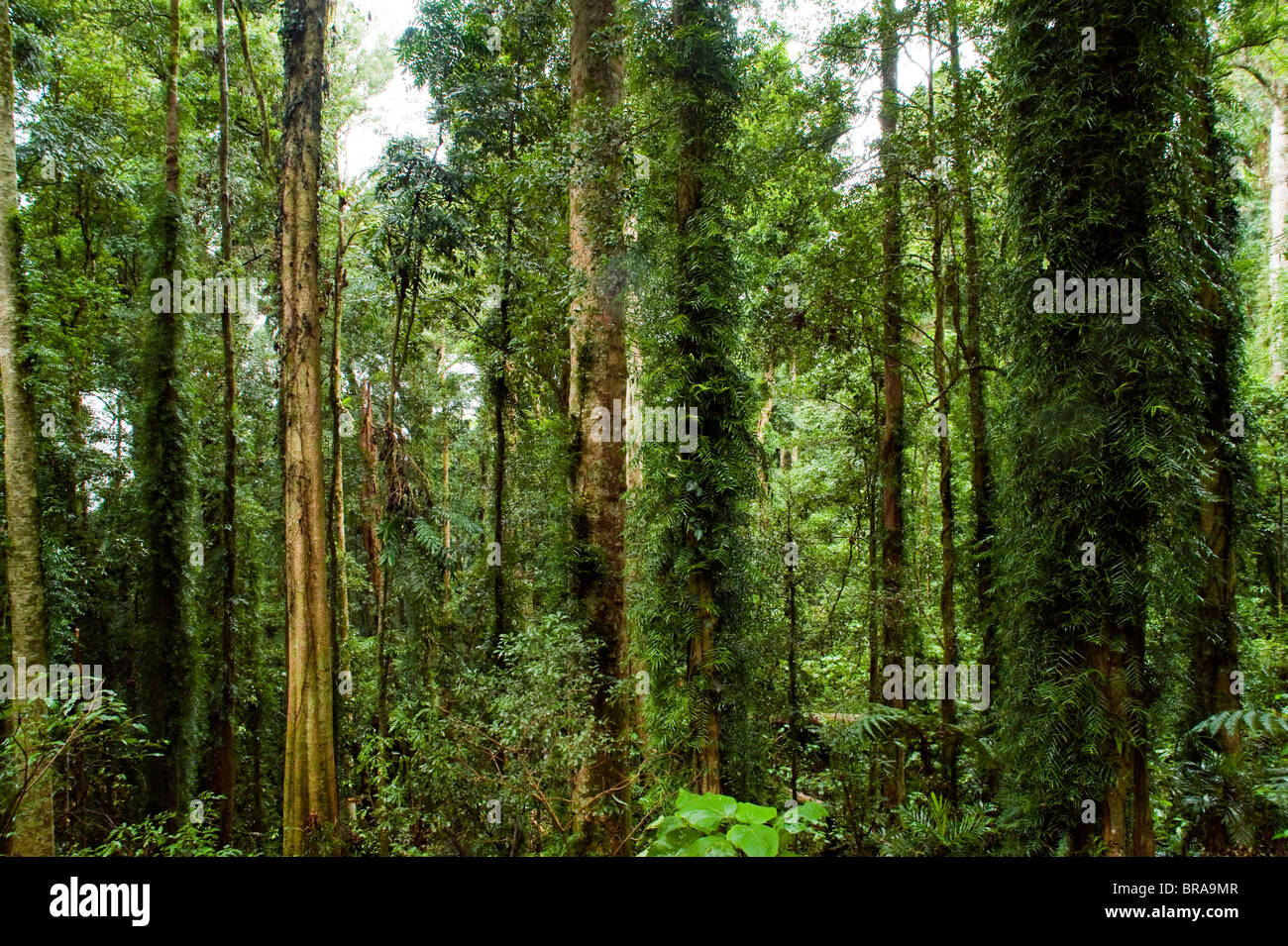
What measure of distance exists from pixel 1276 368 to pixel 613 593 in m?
10.7

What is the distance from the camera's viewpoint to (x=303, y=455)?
16.3 feet

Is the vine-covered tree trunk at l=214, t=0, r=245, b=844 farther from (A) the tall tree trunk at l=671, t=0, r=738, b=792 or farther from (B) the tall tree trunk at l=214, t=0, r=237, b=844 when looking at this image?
(A) the tall tree trunk at l=671, t=0, r=738, b=792

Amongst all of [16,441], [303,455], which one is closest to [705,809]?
[303,455]

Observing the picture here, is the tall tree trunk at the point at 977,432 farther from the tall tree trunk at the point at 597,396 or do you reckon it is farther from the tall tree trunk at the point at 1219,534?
the tall tree trunk at the point at 597,396

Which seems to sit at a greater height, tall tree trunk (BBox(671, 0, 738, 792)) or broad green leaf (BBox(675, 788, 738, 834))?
tall tree trunk (BBox(671, 0, 738, 792))

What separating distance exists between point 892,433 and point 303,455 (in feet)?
21.0

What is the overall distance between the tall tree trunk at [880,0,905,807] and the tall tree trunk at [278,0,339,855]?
563 cm

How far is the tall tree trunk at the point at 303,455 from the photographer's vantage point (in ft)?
16.0

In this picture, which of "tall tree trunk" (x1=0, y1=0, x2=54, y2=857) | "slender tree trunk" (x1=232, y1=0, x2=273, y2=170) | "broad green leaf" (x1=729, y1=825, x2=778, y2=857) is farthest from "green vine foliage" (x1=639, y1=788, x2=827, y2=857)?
"slender tree trunk" (x1=232, y1=0, x2=273, y2=170)

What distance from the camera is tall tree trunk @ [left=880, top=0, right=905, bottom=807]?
21.5 ft

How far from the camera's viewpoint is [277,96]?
34.6 feet

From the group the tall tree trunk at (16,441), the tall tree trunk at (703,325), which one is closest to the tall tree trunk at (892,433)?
the tall tree trunk at (703,325)

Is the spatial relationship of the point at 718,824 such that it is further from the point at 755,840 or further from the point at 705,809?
the point at 755,840
